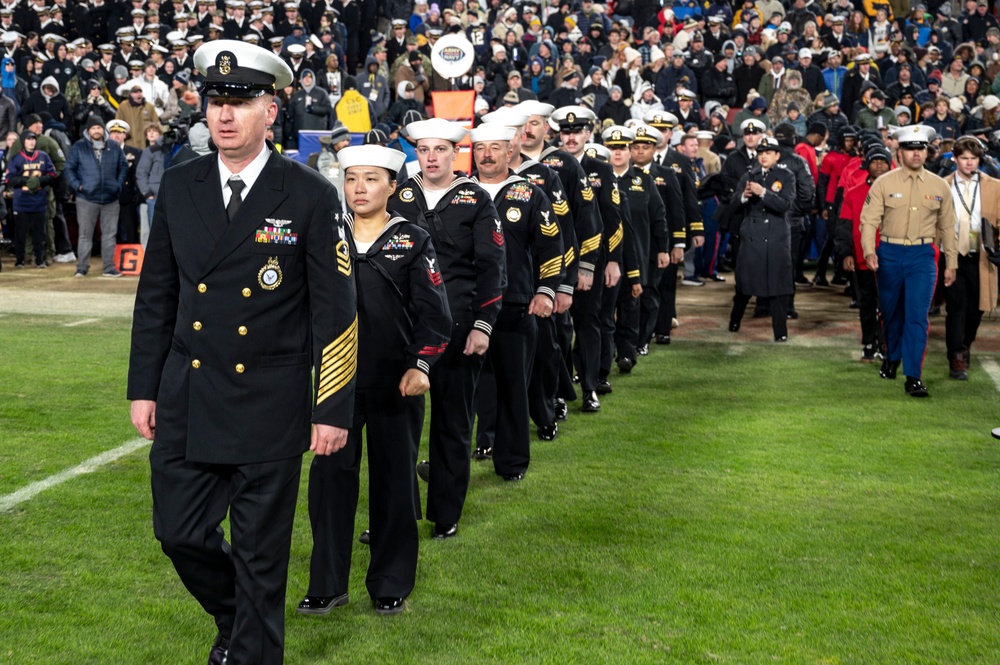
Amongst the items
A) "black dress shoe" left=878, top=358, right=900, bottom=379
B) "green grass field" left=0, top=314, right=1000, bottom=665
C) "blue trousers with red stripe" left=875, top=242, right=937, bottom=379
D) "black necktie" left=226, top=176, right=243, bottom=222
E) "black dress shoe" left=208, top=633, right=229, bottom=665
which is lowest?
"green grass field" left=0, top=314, right=1000, bottom=665

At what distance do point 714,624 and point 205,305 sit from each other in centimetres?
259

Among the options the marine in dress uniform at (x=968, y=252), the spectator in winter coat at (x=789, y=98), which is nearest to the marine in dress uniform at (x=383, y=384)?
the marine in dress uniform at (x=968, y=252)

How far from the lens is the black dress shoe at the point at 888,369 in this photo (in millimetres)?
11820

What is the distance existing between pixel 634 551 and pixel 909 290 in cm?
544

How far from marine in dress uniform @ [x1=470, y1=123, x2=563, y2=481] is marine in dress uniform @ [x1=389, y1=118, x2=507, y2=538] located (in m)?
0.84

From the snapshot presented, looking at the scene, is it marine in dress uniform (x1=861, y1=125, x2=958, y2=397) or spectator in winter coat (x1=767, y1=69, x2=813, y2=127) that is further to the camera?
spectator in winter coat (x1=767, y1=69, x2=813, y2=127)

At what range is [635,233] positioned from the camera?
11898 millimetres

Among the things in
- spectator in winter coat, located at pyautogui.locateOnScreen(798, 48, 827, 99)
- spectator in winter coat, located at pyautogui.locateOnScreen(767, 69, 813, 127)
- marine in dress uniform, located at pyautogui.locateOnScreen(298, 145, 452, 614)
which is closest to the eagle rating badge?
marine in dress uniform, located at pyautogui.locateOnScreen(298, 145, 452, 614)

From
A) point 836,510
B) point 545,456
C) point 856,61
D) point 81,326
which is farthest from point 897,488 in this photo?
point 856,61

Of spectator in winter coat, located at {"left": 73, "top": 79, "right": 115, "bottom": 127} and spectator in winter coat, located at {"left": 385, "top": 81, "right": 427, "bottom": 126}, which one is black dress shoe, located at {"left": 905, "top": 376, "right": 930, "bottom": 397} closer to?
spectator in winter coat, located at {"left": 385, "top": 81, "right": 427, "bottom": 126}

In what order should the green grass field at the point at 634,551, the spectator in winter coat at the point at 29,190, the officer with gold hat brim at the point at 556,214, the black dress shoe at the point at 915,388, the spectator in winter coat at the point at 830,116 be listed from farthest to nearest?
the spectator in winter coat at the point at 830,116
the spectator in winter coat at the point at 29,190
the black dress shoe at the point at 915,388
the officer with gold hat brim at the point at 556,214
the green grass field at the point at 634,551

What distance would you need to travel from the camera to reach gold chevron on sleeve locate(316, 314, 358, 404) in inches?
171

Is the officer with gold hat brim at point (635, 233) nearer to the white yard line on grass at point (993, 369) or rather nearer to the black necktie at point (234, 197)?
the white yard line on grass at point (993, 369)

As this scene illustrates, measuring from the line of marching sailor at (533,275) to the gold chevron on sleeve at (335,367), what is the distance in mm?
322
